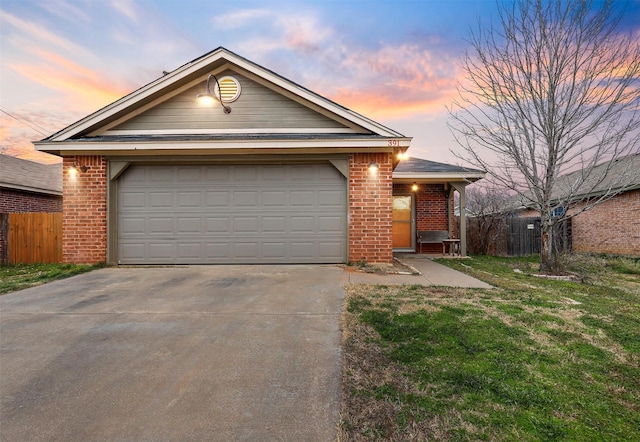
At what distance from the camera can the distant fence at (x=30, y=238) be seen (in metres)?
9.72

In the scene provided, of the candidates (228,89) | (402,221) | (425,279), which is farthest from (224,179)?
(402,221)

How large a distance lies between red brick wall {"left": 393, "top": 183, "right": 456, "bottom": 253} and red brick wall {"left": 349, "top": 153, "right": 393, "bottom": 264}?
5.22 meters

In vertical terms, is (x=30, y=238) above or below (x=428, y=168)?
below

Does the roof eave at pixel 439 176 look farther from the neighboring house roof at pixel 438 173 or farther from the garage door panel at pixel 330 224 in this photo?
the garage door panel at pixel 330 224

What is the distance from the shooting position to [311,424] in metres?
1.98

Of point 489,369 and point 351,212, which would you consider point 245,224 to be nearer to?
point 351,212

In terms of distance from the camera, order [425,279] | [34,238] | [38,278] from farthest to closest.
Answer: [34,238] < [38,278] < [425,279]

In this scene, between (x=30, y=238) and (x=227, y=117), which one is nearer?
(x=227, y=117)

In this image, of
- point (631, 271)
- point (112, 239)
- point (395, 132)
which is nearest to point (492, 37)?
point (395, 132)

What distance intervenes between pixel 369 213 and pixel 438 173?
4894 millimetres

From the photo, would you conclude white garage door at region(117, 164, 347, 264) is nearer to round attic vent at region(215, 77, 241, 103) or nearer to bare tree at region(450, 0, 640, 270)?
round attic vent at region(215, 77, 241, 103)

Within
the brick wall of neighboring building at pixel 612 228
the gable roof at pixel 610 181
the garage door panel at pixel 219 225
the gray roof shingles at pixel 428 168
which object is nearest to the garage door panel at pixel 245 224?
the garage door panel at pixel 219 225

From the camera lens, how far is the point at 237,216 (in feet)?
27.0

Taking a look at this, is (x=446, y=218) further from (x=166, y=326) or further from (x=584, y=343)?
(x=166, y=326)
